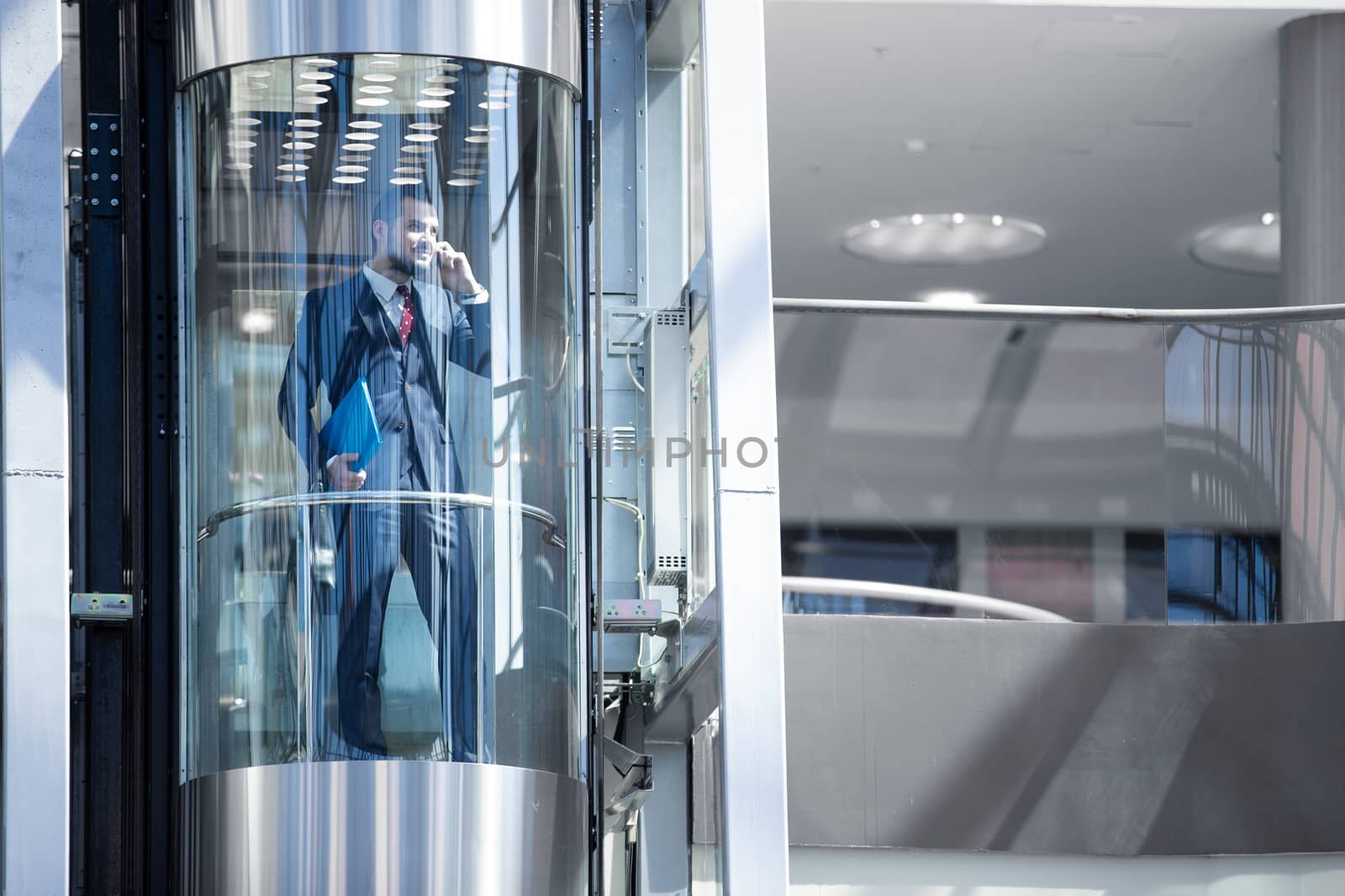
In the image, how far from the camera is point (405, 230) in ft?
17.0

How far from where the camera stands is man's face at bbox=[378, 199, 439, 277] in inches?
203

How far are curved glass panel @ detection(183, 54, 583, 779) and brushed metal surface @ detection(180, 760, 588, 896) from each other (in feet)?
0.33

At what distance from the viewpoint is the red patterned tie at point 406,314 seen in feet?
16.9

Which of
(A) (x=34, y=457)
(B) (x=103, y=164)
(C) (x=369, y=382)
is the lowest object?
(A) (x=34, y=457)

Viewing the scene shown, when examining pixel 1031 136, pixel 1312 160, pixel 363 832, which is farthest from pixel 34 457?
pixel 1031 136

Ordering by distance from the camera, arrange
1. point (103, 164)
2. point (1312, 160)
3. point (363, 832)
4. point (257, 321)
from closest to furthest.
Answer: point (363, 832)
point (257, 321)
point (103, 164)
point (1312, 160)

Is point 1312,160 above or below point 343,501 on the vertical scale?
above

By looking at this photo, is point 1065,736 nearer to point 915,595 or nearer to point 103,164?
point 915,595

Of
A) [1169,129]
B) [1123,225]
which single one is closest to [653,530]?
[1169,129]

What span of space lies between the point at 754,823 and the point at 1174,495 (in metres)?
4.27

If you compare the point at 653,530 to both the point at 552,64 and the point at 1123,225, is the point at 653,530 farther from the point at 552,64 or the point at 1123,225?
the point at 1123,225

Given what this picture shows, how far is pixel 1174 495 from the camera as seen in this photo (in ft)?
27.3

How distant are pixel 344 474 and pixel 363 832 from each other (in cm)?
100

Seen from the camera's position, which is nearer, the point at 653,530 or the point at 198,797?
the point at 198,797
